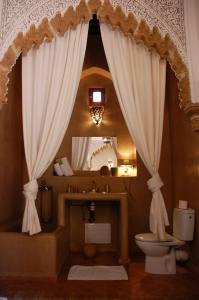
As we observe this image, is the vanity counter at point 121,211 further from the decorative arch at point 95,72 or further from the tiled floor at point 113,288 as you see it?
the decorative arch at point 95,72

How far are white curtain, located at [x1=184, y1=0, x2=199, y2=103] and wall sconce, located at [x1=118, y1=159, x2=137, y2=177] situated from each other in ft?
6.91

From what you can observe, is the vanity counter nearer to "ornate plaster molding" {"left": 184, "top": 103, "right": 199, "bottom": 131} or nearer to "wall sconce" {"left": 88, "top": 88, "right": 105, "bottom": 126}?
"wall sconce" {"left": 88, "top": 88, "right": 105, "bottom": 126}

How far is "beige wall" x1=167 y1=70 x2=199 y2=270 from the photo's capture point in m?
3.20

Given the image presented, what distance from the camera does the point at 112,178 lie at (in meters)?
4.39

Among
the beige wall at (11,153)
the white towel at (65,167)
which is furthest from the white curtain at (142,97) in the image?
the white towel at (65,167)

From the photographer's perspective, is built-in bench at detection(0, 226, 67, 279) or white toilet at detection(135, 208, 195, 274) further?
white toilet at detection(135, 208, 195, 274)

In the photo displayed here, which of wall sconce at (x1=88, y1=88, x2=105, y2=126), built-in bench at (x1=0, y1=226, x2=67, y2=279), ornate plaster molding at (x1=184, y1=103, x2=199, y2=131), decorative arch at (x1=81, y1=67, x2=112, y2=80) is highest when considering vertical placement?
decorative arch at (x1=81, y1=67, x2=112, y2=80)

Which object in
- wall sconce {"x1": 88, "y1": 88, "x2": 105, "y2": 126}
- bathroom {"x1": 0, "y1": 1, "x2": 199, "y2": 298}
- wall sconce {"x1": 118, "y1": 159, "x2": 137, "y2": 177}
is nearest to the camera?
bathroom {"x1": 0, "y1": 1, "x2": 199, "y2": 298}

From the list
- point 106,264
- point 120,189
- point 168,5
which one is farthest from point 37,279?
point 168,5

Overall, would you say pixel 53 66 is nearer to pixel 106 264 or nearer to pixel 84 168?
pixel 84 168

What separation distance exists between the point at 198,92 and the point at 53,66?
1.34 meters

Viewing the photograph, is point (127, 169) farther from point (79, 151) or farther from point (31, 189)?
point (31, 189)

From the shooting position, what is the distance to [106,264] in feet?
11.6

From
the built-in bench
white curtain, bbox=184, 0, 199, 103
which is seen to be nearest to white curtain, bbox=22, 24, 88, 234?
the built-in bench
